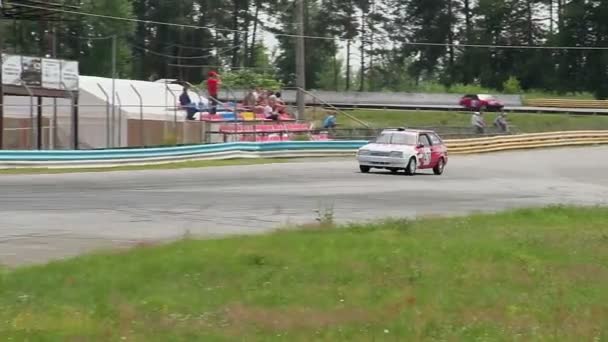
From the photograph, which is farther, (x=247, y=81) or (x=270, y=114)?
(x=247, y=81)

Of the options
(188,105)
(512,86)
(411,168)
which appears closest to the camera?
(411,168)

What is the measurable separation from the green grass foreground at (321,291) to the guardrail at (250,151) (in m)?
→ 22.4

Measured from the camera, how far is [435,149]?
35500mm

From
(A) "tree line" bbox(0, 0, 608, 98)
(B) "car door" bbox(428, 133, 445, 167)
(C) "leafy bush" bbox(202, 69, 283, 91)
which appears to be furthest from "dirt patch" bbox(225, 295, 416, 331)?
(A) "tree line" bbox(0, 0, 608, 98)

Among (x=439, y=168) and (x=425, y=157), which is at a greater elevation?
(x=425, y=157)

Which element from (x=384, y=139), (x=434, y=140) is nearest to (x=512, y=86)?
(x=434, y=140)

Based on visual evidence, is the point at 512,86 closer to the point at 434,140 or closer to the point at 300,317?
the point at 434,140

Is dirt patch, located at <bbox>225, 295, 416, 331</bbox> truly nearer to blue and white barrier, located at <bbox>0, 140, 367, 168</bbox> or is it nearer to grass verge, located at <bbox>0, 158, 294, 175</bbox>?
grass verge, located at <bbox>0, 158, 294, 175</bbox>

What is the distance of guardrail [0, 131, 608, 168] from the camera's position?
113ft

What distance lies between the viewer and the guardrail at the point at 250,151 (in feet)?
113

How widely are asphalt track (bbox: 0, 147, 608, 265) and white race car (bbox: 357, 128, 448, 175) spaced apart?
0.55 meters

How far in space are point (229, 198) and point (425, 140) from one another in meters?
13.7

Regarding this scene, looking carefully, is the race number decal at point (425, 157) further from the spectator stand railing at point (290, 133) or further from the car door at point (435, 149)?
the spectator stand railing at point (290, 133)

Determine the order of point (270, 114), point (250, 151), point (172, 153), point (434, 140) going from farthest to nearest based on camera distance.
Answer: point (270, 114)
point (250, 151)
point (172, 153)
point (434, 140)
